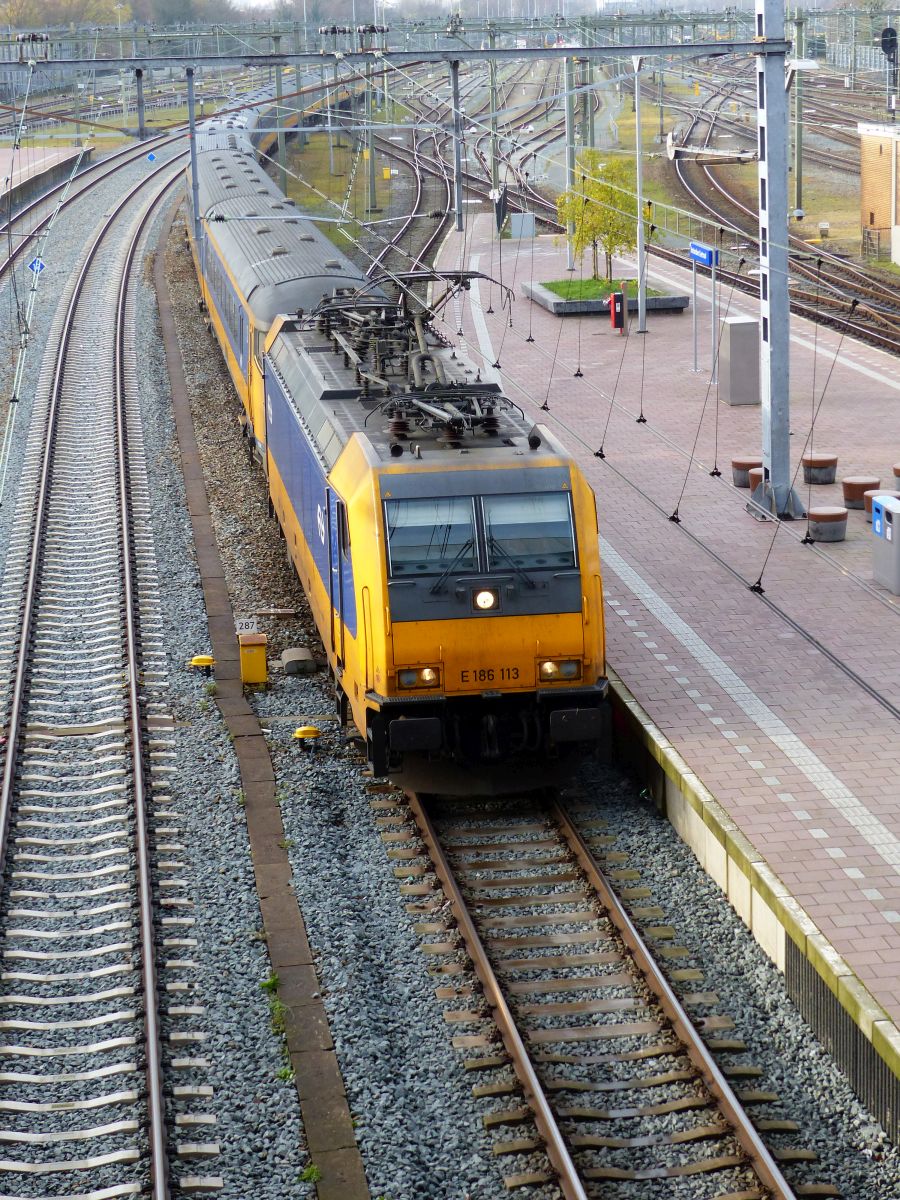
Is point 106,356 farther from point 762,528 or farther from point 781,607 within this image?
point 781,607

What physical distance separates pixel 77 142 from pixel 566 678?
65299mm

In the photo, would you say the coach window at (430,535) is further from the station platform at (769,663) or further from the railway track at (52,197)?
the railway track at (52,197)

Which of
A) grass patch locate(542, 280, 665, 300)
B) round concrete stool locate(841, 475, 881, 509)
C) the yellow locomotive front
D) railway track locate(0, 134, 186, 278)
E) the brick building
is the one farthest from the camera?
railway track locate(0, 134, 186, 278)

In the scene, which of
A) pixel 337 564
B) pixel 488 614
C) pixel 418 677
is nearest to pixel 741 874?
pixel 488 614

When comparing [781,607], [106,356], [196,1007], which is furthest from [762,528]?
[106,356]

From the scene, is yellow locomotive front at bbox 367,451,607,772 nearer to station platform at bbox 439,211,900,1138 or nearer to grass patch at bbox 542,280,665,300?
station platform at bbox 439,211,900,1138

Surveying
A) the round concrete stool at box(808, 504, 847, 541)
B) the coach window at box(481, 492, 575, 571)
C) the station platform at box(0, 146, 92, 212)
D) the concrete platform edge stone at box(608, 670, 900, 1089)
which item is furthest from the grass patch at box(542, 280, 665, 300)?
the coach window at box(481, 492, 575, 571)

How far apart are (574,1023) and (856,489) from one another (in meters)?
10.5

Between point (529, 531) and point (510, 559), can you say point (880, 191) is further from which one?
point (510, 559)

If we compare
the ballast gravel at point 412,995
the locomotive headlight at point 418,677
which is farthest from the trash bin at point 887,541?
the locomotive headlight at point 418,677

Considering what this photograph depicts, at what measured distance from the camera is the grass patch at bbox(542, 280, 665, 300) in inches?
1369

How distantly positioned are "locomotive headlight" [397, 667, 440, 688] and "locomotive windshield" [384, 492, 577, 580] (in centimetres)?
66

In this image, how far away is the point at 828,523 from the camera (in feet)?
57.2

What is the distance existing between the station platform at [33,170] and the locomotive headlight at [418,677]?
36.0 meters
